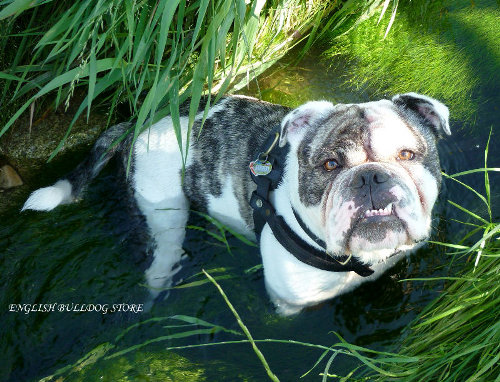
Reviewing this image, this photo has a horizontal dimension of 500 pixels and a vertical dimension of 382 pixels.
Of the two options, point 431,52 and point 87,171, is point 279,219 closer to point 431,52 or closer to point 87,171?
point 87,171

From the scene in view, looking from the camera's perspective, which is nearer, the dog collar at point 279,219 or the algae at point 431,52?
the dog collar at point 279,219

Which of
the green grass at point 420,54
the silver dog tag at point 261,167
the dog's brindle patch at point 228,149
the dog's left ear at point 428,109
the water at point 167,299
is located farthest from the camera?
the green grass at point 420,54

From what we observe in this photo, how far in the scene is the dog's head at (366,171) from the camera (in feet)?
7.82

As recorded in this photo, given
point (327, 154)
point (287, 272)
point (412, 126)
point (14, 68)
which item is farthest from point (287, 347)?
point (14, 68)

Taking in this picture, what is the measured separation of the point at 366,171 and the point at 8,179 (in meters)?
2.71

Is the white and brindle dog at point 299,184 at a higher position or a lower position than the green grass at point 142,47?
lower

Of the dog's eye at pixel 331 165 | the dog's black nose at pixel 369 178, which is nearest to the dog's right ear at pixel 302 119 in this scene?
the dog's eye at pixel 331 165

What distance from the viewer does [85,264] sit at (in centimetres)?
357

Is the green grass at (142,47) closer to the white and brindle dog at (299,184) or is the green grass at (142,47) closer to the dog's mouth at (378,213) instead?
the white and brindle dog at (299,184)

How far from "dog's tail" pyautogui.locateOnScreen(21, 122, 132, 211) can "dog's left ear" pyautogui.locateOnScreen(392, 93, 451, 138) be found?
1.68m

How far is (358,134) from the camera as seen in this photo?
2.57 meters

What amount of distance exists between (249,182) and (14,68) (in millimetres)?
1677

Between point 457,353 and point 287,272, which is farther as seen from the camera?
point 287,272

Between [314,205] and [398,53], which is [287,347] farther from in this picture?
[398,53]
